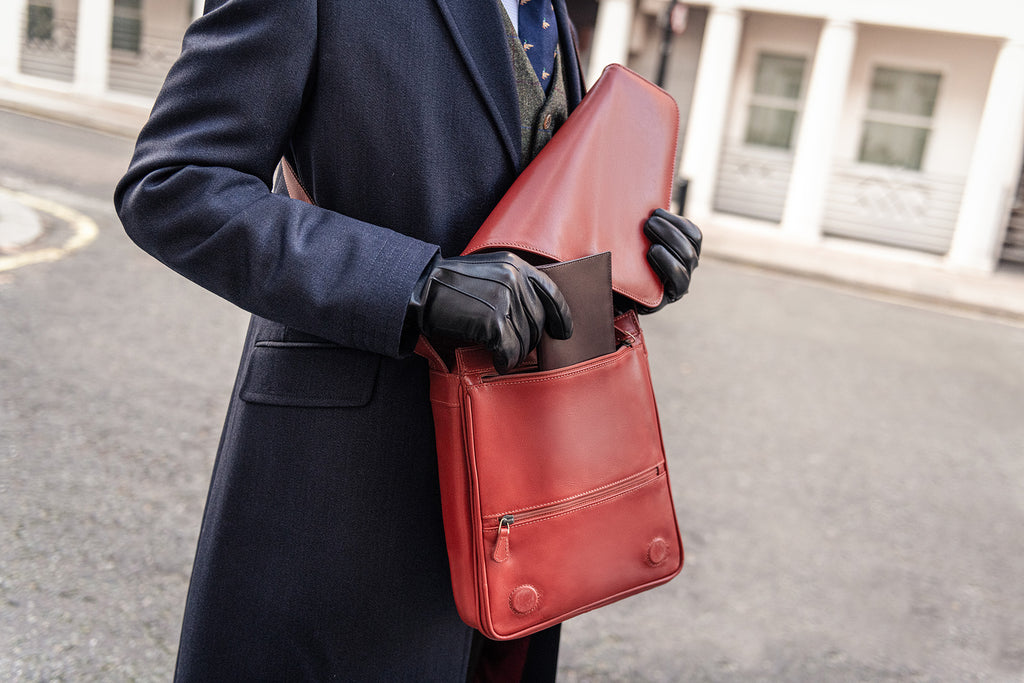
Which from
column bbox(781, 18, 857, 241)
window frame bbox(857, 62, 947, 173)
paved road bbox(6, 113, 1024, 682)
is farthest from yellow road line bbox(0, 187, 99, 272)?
window frame bbox(857, 62, 947, 173)

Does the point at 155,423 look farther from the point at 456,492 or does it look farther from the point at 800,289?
the point at 800,289

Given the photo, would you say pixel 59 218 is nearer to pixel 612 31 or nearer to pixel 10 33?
pixel 10 33

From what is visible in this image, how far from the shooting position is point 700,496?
3.84 m

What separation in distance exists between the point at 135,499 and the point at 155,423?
661 millimetres

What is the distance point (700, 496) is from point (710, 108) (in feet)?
38.3

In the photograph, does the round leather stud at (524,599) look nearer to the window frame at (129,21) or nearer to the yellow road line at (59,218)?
the yellow road line at (59,218)

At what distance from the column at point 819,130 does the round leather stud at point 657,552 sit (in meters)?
13.8

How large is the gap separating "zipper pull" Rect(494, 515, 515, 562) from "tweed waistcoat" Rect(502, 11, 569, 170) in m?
0.49

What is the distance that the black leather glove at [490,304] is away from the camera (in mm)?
952

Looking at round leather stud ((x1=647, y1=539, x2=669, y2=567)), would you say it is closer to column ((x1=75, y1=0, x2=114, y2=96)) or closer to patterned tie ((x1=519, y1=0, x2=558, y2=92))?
patterned tie ((x1=519, y1=0, x2=558, y2=92))

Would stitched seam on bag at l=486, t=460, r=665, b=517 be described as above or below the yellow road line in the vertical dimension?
above

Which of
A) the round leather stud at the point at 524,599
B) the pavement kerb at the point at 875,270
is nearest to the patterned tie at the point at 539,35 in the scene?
the round leather stud at the point at 524,599

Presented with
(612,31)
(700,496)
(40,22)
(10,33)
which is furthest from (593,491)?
(612,31)

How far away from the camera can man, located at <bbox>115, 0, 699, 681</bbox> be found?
1.01m
